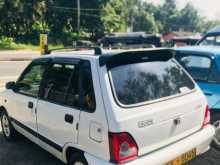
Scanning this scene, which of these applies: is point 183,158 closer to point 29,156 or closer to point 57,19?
point 29,156

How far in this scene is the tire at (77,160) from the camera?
3.23 metres

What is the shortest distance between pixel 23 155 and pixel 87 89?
221 centimetres

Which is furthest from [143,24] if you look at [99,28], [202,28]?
[202,28]

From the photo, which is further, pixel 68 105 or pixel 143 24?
pixel 143 24

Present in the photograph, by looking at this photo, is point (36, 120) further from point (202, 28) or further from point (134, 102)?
point (202, 28)

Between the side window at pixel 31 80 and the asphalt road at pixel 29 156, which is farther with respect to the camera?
the asphalt road at pixel 29 156

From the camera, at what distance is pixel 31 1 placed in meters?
38.8

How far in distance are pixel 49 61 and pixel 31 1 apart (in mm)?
37455

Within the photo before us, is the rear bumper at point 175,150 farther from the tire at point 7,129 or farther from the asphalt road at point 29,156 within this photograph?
the tire at point 7,129

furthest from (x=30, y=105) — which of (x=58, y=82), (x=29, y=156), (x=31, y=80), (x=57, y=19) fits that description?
(x=57, y=19)

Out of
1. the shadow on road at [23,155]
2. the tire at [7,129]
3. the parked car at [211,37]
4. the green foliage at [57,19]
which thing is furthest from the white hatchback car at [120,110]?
the green foliage at [57,19]

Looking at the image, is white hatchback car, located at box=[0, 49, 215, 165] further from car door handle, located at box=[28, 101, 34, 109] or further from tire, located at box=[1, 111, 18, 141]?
tire, located at box=[1, 111, 18, 141]

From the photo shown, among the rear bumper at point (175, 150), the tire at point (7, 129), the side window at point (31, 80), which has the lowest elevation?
the tire at point (7, 129)

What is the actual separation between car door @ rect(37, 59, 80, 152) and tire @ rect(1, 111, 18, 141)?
131cm
